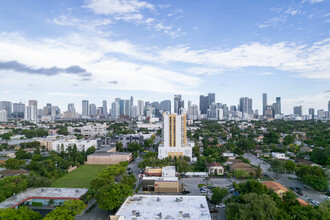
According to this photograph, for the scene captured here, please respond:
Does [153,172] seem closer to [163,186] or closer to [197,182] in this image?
[163,186]

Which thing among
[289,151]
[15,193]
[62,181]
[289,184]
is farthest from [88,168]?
[289,151]

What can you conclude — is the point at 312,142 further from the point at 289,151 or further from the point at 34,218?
the point at 34,218

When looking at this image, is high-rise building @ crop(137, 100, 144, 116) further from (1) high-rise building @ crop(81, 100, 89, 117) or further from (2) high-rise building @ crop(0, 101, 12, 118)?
(2) high-rise building @ crop(0, 101, 12, 118)

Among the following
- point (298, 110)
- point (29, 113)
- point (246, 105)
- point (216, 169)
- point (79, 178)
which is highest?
point (246, 105)


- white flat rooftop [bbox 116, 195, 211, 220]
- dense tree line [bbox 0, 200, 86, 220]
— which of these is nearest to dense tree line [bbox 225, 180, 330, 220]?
white flat rooftop [bbox 116, 195, 211, 220]

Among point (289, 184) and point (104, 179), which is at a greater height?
point (104, 179)

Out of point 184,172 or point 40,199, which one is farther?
point 184,172

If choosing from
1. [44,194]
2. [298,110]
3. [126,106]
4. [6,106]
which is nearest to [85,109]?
[126,106]
